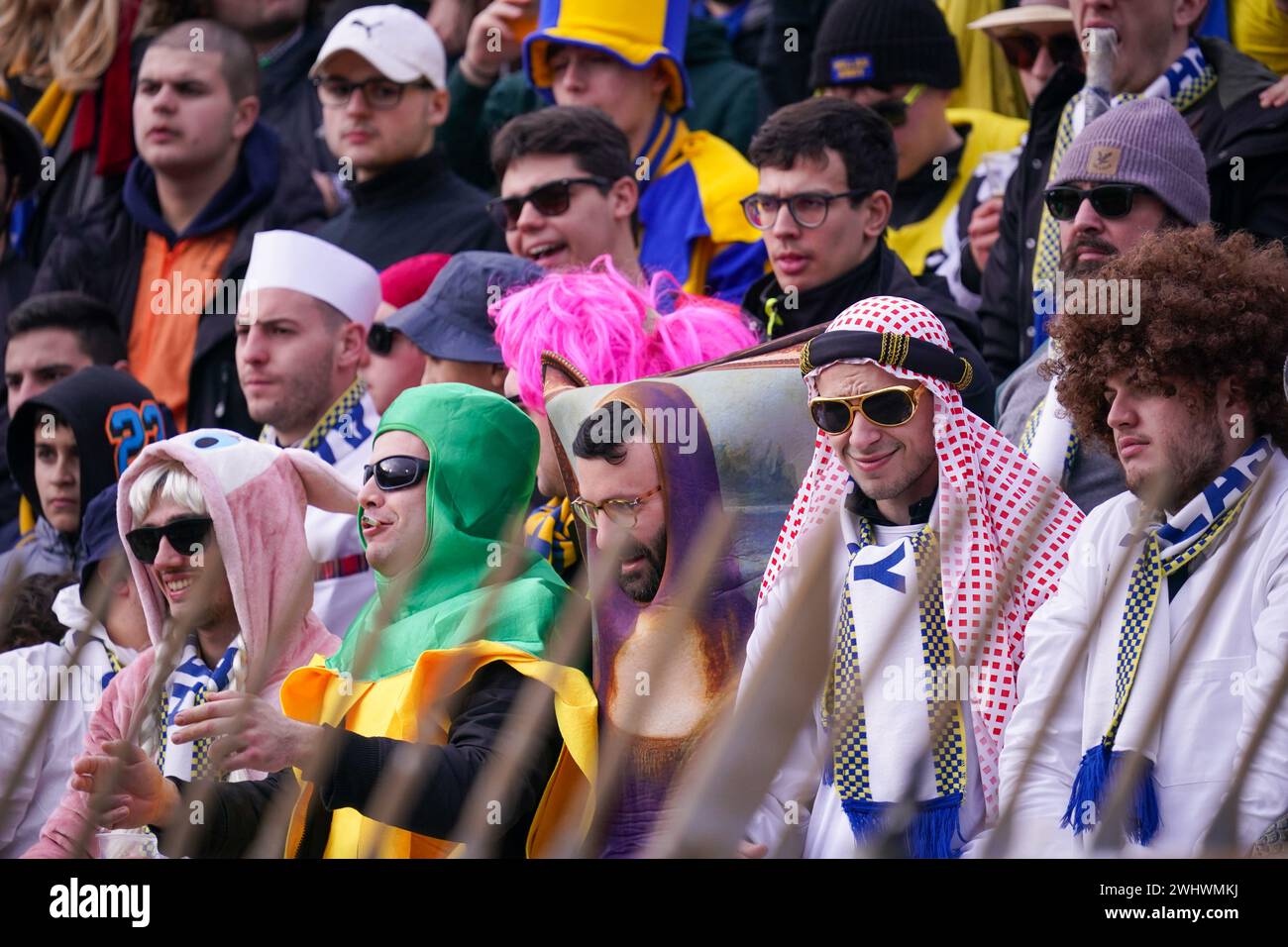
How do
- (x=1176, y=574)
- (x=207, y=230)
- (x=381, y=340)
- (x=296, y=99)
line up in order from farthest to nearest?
(x=296, y=99), (x=207, y=230), (x=381, y=340), (x=1176, y=574)

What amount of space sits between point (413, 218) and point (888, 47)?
6.05ft

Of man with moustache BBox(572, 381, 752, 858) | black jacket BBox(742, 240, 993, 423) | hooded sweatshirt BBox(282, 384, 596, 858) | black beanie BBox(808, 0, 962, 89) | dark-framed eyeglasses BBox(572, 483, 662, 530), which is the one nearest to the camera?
man with moustache BBox(572, 381, 752, 858)

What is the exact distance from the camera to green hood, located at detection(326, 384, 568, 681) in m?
4.72

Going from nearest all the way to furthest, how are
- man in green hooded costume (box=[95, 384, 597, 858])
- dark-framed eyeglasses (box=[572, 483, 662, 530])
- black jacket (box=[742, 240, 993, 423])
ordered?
man in green hooded costume (box=[95, 384, 597, 858]) → dark-framed eyeglasses (box=[572, 483, 662, 530]) → black jacket (box=[742, 240, 993, 423])

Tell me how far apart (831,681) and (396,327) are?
252 cm

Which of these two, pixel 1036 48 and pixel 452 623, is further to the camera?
pixel 1036 48

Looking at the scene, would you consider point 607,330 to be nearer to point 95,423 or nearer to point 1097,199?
point 1097,199

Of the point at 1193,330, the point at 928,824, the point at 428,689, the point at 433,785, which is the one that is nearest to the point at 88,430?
the point at 428,689

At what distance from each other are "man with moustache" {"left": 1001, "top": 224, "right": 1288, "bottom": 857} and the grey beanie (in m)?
0.79

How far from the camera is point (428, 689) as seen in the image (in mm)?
4582

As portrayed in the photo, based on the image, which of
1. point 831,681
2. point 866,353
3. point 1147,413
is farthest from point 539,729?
point 1147,413

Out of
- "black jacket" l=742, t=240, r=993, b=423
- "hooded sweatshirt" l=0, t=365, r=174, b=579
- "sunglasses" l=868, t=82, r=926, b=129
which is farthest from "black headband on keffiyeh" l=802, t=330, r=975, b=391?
"hooded sweatshirt" l=0, t=365, r=174, b=579

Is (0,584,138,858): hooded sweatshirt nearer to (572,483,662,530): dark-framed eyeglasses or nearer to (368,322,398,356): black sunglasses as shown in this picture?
(368,322,398,356): black sunglasses
